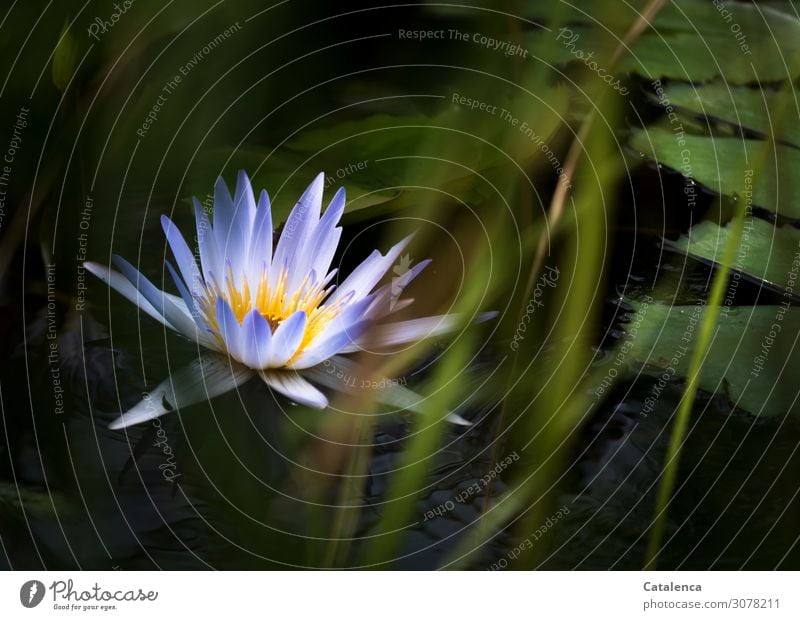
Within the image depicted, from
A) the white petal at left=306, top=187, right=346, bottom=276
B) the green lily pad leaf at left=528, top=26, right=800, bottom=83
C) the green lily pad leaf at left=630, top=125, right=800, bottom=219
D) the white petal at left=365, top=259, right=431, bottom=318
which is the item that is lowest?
the white petal at left=365, top=259, right=431, bottom=318

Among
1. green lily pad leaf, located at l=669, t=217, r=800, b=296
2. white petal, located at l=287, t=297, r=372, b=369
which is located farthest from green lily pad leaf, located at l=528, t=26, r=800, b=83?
white petal, located at l=287, t=297, r=372, b=369

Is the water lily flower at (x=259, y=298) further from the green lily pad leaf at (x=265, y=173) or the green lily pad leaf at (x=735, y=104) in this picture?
the green lily pad leaf at (x=735, y=104)

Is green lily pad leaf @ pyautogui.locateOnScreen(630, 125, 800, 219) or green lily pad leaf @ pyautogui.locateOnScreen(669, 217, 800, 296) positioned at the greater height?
green lily pad leaf @ pyautogui.locateOnScreen(630, 125, 800, 219)

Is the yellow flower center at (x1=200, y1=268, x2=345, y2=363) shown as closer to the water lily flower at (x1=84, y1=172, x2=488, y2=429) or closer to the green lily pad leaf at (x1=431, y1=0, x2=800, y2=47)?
the water lily flower at (x1=84, y1=172, x2=488, y2=429)

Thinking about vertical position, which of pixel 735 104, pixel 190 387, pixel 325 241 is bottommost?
pixel 190 387

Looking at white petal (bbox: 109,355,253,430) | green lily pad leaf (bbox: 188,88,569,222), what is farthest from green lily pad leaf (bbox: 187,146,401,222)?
white petal (bbox: 109,355,253,430)

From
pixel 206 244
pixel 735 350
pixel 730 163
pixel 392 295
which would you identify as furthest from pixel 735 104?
pixel 206 244

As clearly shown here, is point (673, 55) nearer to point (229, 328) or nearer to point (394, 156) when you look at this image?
point (394, 156)

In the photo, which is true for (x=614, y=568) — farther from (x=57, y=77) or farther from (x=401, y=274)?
(x=57, y=77)
